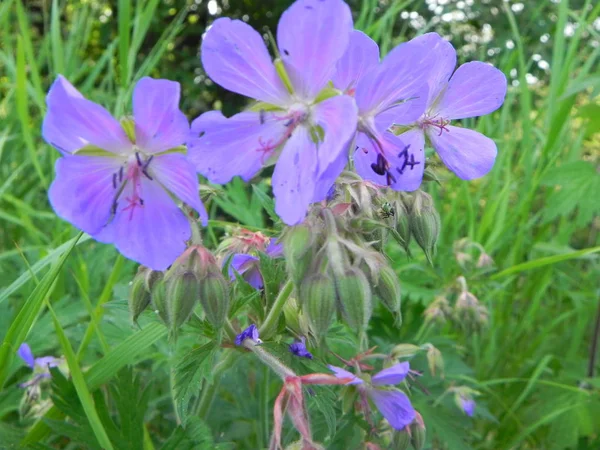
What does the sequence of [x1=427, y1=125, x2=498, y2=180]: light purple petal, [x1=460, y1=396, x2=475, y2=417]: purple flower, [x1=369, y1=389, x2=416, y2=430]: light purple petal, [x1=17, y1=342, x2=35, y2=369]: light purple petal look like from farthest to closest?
1. [x1=460, y1=396, x2=475, y2=417]: purple flower
2. [x1=17, y1=342, x2=35, y2=369]: light purple petal
3. [x1=369, y1=389, x2=416, y2=430]: light purple petal
4. [x1=427, y1=125, x2=498, y2=180]: light purple petal

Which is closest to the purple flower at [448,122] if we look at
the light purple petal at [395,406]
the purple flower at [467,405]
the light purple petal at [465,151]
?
the light purple petal at [465,151]

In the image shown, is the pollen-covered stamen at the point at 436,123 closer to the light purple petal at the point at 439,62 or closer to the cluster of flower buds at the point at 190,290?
the light purple petal at the point at 439,62

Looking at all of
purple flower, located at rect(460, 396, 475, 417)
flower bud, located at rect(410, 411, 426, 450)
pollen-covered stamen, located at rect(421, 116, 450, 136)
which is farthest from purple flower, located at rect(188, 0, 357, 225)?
purple flower, located at rect(460, 396, 475, 417)

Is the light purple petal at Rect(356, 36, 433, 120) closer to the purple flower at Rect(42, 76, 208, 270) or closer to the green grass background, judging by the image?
the purple flower at Rect(42, 76, 208, 270)

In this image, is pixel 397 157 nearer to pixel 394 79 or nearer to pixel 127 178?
pixel 394 79

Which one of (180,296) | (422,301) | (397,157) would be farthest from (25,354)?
(422,301)
